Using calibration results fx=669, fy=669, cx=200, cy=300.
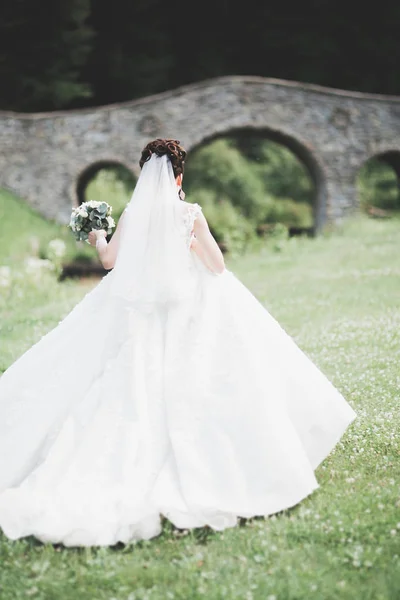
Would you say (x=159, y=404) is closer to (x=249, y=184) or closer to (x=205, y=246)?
(x=205, y=246)

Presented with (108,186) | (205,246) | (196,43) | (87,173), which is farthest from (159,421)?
(196,43)

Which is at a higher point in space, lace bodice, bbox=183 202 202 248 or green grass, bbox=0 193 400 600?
lace bodice, bbox=183 202 202 248

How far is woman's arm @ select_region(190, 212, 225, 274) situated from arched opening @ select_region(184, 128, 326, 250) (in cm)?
2395

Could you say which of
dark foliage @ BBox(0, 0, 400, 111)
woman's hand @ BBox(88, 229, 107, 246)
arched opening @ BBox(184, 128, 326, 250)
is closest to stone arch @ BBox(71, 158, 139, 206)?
arched opening @ BBox(184, 128, 326, 250)

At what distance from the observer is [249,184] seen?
32.2 meters

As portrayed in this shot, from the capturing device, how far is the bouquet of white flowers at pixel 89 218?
5348 mm

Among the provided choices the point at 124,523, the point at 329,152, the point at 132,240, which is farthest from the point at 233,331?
the point at 329,152

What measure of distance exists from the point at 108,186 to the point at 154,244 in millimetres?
27015

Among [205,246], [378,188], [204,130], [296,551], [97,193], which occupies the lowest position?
[296,551]

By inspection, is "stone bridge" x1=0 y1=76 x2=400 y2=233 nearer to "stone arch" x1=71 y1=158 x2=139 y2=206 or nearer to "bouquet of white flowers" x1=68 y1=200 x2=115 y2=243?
"stone arch" x1=71 y1=158 x2=139 y2=206

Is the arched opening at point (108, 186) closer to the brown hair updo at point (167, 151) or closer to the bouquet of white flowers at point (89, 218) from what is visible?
the bouquet of white flowers at point (89, 218)

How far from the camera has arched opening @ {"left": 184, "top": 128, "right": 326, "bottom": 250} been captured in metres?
31.1

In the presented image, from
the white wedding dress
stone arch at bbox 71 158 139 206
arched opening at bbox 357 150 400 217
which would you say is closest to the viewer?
the white wedding dress

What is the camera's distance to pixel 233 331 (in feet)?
16.0
